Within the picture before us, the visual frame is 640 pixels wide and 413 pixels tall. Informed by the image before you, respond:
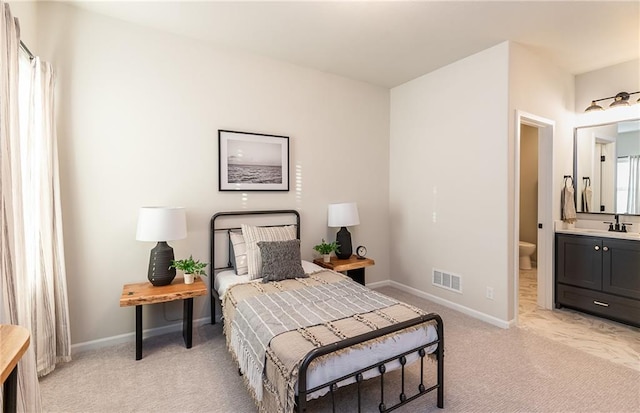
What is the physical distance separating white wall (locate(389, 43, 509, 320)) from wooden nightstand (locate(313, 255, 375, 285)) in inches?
33.7

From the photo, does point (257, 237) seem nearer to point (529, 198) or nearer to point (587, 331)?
point (587, 331)

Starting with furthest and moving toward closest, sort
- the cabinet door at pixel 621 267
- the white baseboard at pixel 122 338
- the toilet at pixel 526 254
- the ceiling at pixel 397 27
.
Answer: the toilet at pixel 526 254
the cabinet door at pixel 621 267
the white baseboard at pixel 122 338
the ceiling at pixel 397 27

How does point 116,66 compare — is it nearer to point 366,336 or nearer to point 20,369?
point 20,369

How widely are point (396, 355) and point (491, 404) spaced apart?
2.58 feet

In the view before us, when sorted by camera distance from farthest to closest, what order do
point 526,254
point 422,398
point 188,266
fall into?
point 526,254
point 188,266
point 422,398

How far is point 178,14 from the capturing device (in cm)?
278

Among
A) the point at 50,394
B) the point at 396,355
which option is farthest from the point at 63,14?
the point at 396,355

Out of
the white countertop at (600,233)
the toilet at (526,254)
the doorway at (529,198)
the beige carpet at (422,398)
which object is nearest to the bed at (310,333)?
the beige carpet at (422,398)

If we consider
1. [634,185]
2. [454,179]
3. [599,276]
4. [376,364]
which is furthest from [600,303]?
[376,364]

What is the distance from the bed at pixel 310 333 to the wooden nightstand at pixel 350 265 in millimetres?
457

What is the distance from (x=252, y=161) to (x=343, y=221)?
1.31 metres

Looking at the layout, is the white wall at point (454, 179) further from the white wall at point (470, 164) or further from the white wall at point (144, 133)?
the white wall at point (144, 133)

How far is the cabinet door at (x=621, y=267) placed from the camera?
3184 mm

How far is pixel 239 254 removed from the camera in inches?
125
